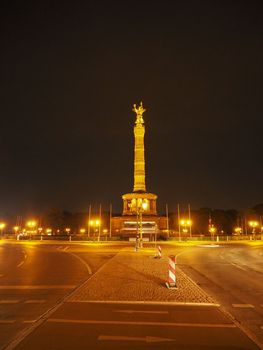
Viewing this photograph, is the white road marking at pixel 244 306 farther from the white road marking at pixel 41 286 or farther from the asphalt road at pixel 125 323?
the white road marking at pixel 41 286

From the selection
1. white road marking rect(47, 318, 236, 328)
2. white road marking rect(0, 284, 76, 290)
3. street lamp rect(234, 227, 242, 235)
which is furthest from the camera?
street lamp rect(234, 227, 242, 235)

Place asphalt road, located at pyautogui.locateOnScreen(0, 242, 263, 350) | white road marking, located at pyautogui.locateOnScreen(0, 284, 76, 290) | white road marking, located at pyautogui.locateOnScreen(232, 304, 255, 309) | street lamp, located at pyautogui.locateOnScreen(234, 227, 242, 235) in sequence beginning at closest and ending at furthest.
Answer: asphalt road, located at pyautogui.locateOnScreen(0, 242, 263, 350) < white road marking, located at pyautogui.locateOnScreen(232, 304, 255, 309) < white road marking, located at pyautogui.locateOnScreen(0, 284, 76, 290) < street lamp, located at pyautogui.locateOnScreen(234, 227, 242, 235)

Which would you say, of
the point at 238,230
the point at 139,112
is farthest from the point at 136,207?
the point at 238,230

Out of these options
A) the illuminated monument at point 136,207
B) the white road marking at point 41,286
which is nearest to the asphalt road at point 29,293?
the white road marking at point 41,286

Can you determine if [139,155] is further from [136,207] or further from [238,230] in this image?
[238,230]

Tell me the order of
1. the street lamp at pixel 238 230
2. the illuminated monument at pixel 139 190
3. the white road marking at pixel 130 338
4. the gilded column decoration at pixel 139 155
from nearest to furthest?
the white road marking at pixel 130 338 → the illuminated monument at pixel 139 190 → the gilded column decoration at pixel 139 155 → the street lamp at pixel 238 230

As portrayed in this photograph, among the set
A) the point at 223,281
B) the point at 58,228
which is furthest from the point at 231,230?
the point at 223,281

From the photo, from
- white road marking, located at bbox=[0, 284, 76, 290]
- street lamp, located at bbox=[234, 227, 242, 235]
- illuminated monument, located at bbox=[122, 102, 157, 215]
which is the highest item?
illuminated monument, located at bbox=[122, 102, 157, 215]

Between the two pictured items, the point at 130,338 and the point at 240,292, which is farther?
the point at 240,292

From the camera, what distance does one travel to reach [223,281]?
1596cm

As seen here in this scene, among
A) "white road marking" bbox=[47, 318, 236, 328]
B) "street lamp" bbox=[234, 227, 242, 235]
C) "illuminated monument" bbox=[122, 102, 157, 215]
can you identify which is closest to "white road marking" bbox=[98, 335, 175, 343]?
"white road marking" bbox=[47, 318, 236, 328]

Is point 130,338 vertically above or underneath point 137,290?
underneath

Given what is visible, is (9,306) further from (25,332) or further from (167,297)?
(167,297)

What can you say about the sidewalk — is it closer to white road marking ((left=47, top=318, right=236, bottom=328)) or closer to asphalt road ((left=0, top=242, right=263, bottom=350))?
asphalt road ((left=0, top=242, right=263, bottom=350))
